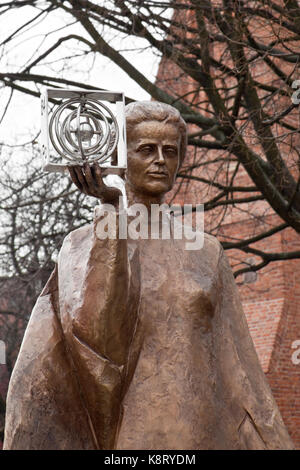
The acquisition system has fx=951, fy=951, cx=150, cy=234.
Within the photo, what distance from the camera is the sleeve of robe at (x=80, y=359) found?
299 cm

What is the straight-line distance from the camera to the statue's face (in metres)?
3.37

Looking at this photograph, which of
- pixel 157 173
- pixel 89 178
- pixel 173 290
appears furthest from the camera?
pixel 157 173

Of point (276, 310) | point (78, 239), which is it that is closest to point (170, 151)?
point (78, 239)

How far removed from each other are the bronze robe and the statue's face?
221mm

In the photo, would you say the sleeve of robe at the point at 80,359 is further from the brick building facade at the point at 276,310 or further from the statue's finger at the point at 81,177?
the brick building facade at the point at 276,310

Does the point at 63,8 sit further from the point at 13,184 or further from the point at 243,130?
the point at 13,184

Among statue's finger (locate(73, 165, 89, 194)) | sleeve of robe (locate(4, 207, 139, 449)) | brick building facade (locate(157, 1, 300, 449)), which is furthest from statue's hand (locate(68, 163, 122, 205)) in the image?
brick building facade (locate(157, 1, 300, 449))

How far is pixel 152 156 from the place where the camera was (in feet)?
11.1

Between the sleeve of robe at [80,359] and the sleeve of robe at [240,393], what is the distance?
0.34 m

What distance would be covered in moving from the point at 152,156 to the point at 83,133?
492mm

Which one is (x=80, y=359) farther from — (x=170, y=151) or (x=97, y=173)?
(x=170, y=151)

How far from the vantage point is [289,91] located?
779cm

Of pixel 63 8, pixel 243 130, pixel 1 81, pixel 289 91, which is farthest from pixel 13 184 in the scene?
pixel 289 91

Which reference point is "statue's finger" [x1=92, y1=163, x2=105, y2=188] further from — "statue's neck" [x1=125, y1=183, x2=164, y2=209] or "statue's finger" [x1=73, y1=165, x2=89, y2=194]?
"statue's neck" [x1=125, y1=183, x2=164, y2=209]
